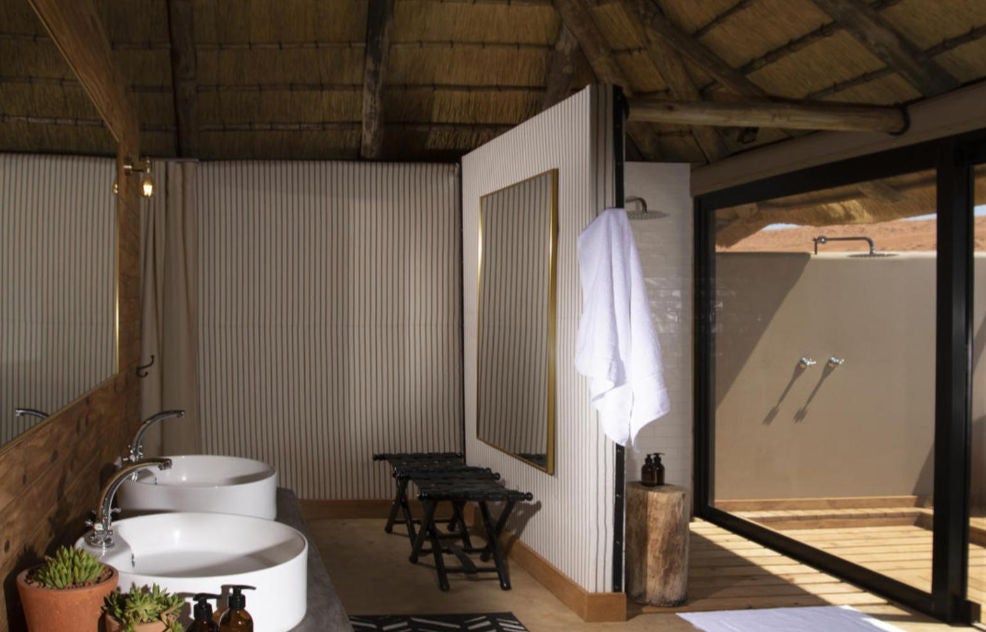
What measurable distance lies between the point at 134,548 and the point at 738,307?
4000mm

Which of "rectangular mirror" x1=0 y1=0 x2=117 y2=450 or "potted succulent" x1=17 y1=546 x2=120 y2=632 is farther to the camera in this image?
"rectangular mirror" x1=0 y1=0 x2=117 y2=450

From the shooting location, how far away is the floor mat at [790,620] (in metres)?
4.05

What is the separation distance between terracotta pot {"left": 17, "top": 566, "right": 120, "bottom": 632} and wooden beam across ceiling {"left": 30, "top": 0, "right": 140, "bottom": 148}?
113cm

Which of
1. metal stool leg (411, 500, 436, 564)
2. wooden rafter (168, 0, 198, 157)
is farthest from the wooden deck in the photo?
wooden rafter (168, 0, 198, 157)

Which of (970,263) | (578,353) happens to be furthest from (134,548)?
(970,263)

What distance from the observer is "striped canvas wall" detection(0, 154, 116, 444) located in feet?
6.08

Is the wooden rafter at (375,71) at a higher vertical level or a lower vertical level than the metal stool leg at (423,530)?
higher

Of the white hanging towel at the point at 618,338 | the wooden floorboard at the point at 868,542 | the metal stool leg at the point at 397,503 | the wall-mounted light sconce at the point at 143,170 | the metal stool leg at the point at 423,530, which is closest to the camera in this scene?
the wall-mounted light sconce at the point at 143,170

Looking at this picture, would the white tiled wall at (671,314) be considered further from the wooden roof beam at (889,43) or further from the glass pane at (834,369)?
the wooden roof beam at (889,43)

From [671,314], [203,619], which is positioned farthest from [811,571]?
[203,619]

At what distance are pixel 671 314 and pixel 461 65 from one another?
6.04 ft

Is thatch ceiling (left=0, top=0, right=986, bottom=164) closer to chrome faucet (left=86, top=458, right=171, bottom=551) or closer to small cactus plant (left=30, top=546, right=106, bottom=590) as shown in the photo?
chrome faucet (left=86, top=458, right=171, bottom=551)

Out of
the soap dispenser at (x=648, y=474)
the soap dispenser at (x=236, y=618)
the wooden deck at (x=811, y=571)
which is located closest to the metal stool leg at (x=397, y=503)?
the soap dispenser at (x=648, y=474)

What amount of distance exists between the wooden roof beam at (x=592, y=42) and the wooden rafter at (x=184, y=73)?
6.15 feet
